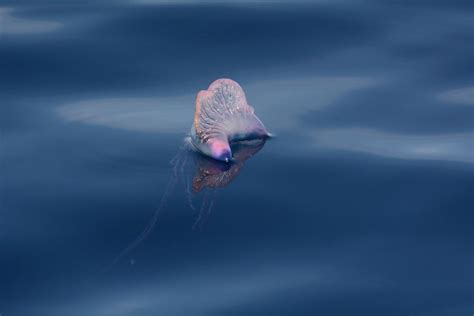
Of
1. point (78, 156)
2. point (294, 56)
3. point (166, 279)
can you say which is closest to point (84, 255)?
point (166, 279)

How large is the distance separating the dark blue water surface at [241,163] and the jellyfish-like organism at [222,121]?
8cm

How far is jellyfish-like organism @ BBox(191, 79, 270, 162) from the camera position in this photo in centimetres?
446

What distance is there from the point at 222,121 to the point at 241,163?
0.78 feet

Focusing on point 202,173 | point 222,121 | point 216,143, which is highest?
point 222,121

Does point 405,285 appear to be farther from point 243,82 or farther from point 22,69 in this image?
point 22,69

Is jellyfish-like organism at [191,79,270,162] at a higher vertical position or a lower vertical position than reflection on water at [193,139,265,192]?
higher

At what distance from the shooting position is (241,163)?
4453 millimetres

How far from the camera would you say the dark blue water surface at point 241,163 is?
11.7 ft

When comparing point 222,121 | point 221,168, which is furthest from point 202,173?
point 222,121

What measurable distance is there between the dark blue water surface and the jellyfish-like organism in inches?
3.2

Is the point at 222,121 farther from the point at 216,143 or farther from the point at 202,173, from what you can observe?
the point at 202,173

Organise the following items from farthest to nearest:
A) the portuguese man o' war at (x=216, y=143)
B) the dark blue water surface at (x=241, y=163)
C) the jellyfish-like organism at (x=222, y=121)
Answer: the jellyfish-like organism at (x=222, y=121)
the portuguese man o' war at (x=216, y=143)
the dark blue water surface at (x=241, y=163)

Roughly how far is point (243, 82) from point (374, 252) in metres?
1.74

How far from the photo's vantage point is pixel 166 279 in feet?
11.7
